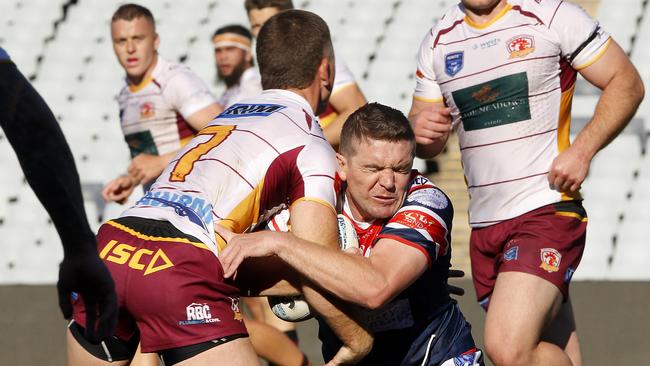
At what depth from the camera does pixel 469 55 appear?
174 inches

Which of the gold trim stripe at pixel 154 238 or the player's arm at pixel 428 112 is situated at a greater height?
the gold trim stripe at pixel 154 238

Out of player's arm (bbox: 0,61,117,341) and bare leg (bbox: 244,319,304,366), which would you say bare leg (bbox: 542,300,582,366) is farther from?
player's arm (bbox: 0,61,117,341)

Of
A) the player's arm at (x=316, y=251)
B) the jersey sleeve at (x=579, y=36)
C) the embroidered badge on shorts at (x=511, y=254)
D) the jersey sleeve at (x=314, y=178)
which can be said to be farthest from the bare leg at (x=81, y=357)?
the jersey sleeve at (x=579, y=36)

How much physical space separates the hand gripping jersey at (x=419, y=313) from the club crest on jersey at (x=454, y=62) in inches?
35.7

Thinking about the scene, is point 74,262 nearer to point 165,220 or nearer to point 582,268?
point 165,220

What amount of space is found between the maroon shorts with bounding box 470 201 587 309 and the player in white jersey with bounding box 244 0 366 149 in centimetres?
135

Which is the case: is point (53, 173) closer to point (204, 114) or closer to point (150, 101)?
point (204, 114)

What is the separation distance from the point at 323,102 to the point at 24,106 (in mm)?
1996

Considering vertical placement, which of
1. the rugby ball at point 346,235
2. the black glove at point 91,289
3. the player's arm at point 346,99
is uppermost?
the black glove at point 91,289

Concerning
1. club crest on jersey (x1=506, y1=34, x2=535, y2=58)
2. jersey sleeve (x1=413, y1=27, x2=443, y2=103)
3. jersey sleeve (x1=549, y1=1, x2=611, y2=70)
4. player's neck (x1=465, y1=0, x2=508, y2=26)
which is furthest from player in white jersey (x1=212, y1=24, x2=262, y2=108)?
jersey sleeve (x1=549, y1=1, x2=611, y2=70)

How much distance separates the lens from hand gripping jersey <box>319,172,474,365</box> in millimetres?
3596

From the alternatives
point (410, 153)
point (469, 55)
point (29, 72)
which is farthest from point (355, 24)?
point (410, 153)

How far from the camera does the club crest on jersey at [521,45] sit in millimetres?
4289

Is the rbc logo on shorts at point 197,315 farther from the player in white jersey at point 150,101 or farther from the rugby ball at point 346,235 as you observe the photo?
the player in white jersey at point 150,101
